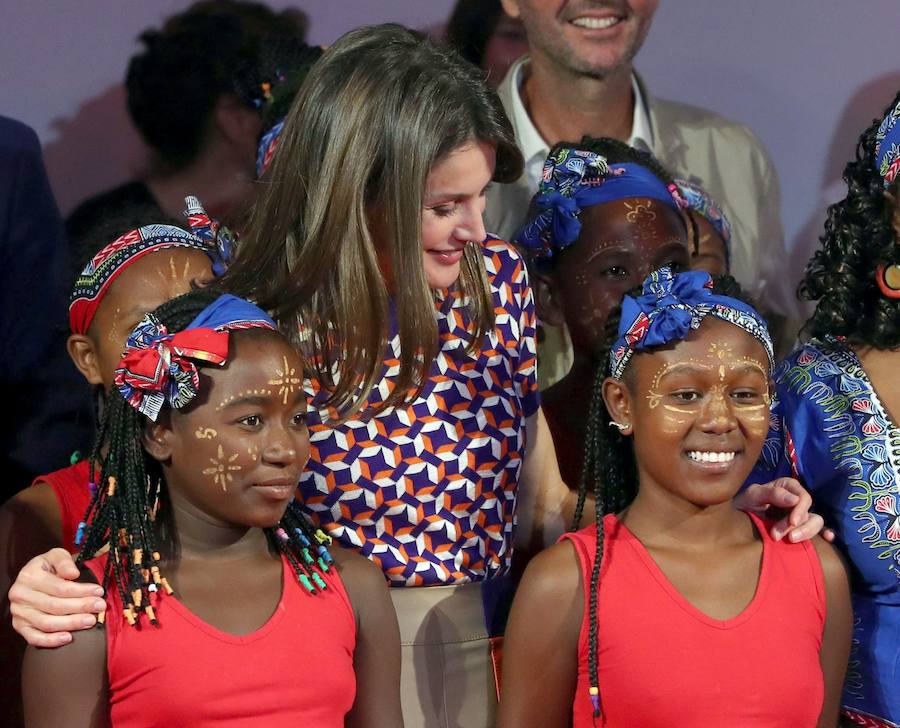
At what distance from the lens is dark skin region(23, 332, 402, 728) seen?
7.41 ft

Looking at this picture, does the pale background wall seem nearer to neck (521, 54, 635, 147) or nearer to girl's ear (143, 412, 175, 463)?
neck (521, 54, 635, 147)

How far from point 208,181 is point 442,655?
1.75 metres

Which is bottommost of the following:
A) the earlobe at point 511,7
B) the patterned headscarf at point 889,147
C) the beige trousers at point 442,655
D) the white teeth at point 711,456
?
the beige trousers at point 442,655

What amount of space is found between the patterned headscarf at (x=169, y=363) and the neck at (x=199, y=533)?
164 millimetres

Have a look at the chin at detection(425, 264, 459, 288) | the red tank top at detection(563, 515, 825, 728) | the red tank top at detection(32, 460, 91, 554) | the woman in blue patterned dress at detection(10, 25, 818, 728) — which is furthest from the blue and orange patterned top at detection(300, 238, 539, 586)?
the red tank top at detection(32, 460, 91, 554)

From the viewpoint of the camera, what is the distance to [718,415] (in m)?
2.49

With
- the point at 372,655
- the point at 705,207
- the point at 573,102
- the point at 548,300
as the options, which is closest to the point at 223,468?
the point at 372,655

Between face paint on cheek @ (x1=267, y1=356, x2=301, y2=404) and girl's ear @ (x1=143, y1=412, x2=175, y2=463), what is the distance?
182mm

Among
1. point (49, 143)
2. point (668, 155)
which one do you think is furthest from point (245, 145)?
point (668, 155)

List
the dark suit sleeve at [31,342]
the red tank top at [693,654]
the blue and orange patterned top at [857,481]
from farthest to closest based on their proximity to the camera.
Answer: the dark suit sleeve at [31,342]
the blue and orange patterned top at [857,481]
the red tank top at [693,654]

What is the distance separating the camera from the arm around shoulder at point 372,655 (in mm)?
2416

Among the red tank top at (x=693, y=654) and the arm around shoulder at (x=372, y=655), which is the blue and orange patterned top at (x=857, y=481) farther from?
the arm around shoulder at (x=372, y=655)

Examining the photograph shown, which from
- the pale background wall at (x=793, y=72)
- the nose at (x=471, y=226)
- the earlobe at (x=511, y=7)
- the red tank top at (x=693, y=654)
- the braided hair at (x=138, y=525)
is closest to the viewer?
the braided hair at (x=138, y=525)

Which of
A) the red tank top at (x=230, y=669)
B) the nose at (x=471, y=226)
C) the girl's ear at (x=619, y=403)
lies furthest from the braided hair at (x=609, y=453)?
the red tank top at (x=230, y=669)
